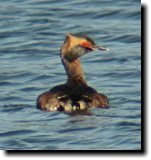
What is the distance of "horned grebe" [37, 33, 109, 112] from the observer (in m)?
14.7

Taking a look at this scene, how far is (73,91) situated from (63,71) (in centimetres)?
253

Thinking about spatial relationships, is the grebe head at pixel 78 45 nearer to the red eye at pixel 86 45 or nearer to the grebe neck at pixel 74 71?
the red eye at pixel 86 45

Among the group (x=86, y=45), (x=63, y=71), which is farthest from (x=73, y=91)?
(x=63, y=71)

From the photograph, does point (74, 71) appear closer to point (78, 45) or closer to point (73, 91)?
point (78, 45)

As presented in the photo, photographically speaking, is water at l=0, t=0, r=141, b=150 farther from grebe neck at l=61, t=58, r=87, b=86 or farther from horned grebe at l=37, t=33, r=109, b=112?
grebe neck at l=61, t=58, r=87, b=86

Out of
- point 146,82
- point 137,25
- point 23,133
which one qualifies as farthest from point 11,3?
point 146,82

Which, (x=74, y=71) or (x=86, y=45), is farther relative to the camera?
(x=74, y=71)

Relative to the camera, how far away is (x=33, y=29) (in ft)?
69.0

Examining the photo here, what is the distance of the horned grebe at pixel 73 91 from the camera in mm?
14688

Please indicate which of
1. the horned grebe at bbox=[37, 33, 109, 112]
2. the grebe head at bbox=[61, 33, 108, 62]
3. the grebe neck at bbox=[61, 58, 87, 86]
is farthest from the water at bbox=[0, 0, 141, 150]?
the grebe head at bbox=[61, 33, 108, 62]

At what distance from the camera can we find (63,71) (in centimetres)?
1745

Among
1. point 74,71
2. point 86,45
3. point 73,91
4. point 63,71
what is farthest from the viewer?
point 63,71

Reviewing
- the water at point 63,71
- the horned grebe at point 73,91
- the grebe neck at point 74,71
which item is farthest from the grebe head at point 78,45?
the water at point 63,71

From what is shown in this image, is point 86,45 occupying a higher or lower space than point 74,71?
higher
